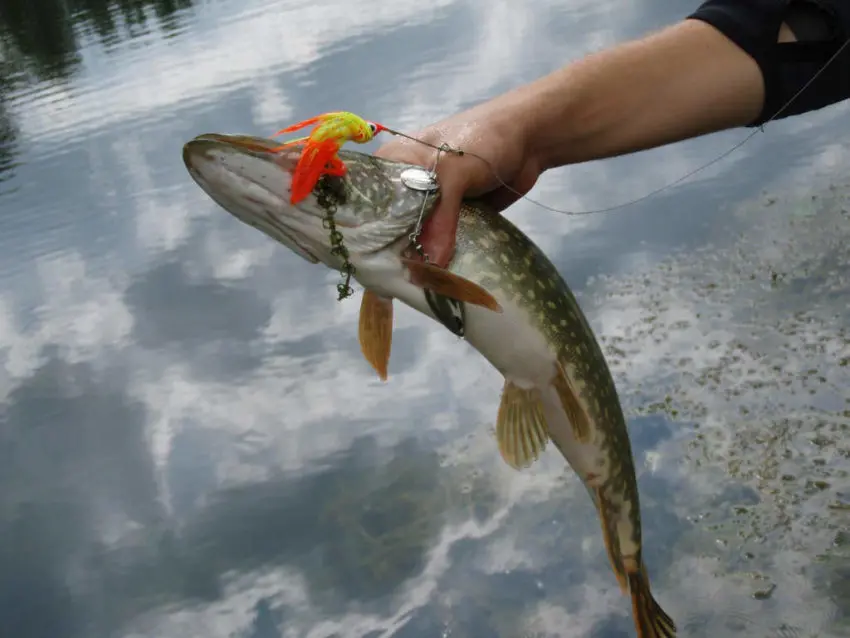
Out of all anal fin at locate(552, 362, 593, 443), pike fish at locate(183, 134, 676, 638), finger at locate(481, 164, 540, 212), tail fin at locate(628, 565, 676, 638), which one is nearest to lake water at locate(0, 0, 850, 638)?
tail fin at locate(628, 565, 676, 638)

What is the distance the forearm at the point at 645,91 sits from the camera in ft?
6.51

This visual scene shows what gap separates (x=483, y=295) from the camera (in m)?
1.59

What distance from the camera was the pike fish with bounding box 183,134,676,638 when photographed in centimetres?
154

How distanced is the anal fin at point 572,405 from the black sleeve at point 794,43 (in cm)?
80

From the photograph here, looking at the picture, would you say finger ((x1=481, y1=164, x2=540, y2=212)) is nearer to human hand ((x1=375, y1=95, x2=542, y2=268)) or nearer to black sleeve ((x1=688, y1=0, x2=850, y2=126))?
human hand ((x1=375, y1=95, x2=542, y2=268))

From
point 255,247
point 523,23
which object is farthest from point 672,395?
point 523,23

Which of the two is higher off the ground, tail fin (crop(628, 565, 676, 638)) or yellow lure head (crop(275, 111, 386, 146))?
yellow lure head (crop(275, 111, 386, 146))

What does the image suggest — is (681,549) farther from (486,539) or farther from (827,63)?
(827,63)

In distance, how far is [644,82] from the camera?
79.3 inches

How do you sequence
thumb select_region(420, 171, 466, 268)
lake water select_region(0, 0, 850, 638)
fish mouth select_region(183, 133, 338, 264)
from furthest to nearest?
lake water select_region(0, 0, 850, 638) → thumb select_region(420, 171, 466, 268) → fish mouth select_region(183, 133, 338, 264)

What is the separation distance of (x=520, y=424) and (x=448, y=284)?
1.44ft

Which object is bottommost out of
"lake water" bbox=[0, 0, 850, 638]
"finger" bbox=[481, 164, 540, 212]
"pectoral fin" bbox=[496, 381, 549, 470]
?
"lake water" bbox=[0, 0, 850, 638]

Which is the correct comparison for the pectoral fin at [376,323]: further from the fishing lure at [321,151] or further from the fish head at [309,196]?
the fishing lure at [321,151]

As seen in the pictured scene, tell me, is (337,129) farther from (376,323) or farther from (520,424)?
(520,424)
